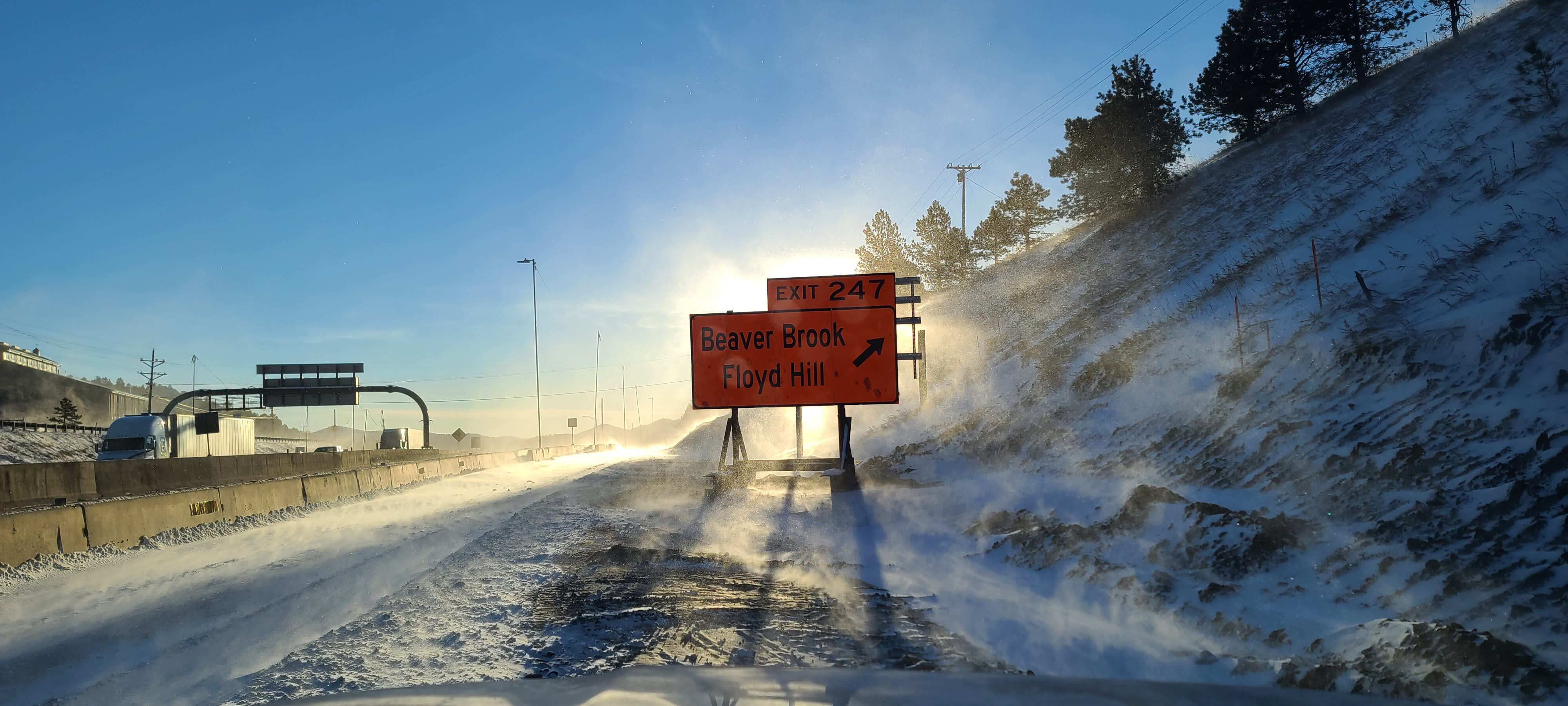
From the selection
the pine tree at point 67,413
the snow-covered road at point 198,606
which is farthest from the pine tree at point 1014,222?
the pine tree at point 67,413

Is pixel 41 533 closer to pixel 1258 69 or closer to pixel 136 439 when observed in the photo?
pixel 136 439

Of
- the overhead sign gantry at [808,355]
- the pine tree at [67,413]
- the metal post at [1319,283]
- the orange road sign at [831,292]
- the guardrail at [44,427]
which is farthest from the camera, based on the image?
the pine tree at [67,413]

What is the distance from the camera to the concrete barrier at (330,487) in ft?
60.9

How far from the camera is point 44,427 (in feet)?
183

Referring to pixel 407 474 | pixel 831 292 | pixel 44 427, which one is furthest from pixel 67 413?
pixel 831 292

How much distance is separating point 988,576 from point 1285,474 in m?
3.31

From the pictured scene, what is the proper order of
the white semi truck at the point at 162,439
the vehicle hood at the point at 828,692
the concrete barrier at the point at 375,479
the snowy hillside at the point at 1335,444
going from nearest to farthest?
1. the vehicle hood at the point at 828,692
2. the snowy hillside at the point at 1335,444
3. the concrete barrier at the point at 375,479
4. the white semi truck at the point at 162,439

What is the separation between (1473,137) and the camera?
21.1m

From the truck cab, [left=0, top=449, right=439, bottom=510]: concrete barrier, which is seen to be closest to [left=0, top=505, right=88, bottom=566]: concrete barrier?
[left=0, top=449, right=439, bottom=510]: concrete barrier

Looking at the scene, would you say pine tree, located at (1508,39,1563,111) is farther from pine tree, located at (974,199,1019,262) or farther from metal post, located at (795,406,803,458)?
pine tree, located at (974,199,1019,262)

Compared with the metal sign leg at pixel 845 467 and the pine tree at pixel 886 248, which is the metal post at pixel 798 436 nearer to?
the metal sign leg at pixel 845 467

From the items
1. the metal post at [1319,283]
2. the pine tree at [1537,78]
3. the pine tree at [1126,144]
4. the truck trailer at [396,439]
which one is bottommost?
the truck trailer at [396,439]

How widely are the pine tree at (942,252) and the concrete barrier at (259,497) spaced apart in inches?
2228

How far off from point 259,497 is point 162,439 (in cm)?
2292
